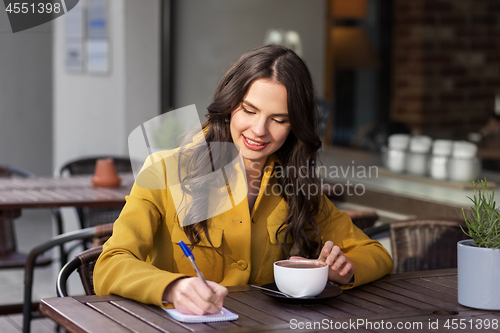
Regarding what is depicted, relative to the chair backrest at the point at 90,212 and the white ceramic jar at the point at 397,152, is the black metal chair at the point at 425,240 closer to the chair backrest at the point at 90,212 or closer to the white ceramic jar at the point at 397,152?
the white ceramic jar at the point at 397,152

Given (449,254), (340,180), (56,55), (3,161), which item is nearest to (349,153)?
(340,180)

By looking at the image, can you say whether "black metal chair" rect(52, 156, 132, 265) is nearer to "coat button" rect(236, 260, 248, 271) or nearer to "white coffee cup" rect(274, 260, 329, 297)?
"coat button" rect(236, 260, 248, 271)

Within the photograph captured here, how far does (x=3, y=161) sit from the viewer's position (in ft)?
21.0

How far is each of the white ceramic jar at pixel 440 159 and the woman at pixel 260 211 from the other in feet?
4.97

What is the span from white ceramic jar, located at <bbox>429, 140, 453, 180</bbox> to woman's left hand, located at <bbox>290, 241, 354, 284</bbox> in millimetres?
1765

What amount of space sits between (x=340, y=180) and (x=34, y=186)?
62.7 inches

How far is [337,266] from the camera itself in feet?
4.72

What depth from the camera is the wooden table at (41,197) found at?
2613 millimetres

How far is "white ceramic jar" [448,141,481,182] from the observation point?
298 cm

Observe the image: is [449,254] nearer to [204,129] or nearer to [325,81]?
[204,129]

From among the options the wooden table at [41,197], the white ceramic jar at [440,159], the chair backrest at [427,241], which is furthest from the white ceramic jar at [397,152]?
the wooden table at [41,197]

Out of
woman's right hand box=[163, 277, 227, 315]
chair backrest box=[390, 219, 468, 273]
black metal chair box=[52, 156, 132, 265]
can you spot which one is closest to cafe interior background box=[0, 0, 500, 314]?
black metal chair box=[52, 156, 132, 265]

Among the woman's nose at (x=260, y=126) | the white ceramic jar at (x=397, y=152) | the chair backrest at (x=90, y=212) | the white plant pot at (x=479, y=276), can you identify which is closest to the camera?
the white plant pot at (x=479, y=276)

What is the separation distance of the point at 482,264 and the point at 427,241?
0.87 metres
